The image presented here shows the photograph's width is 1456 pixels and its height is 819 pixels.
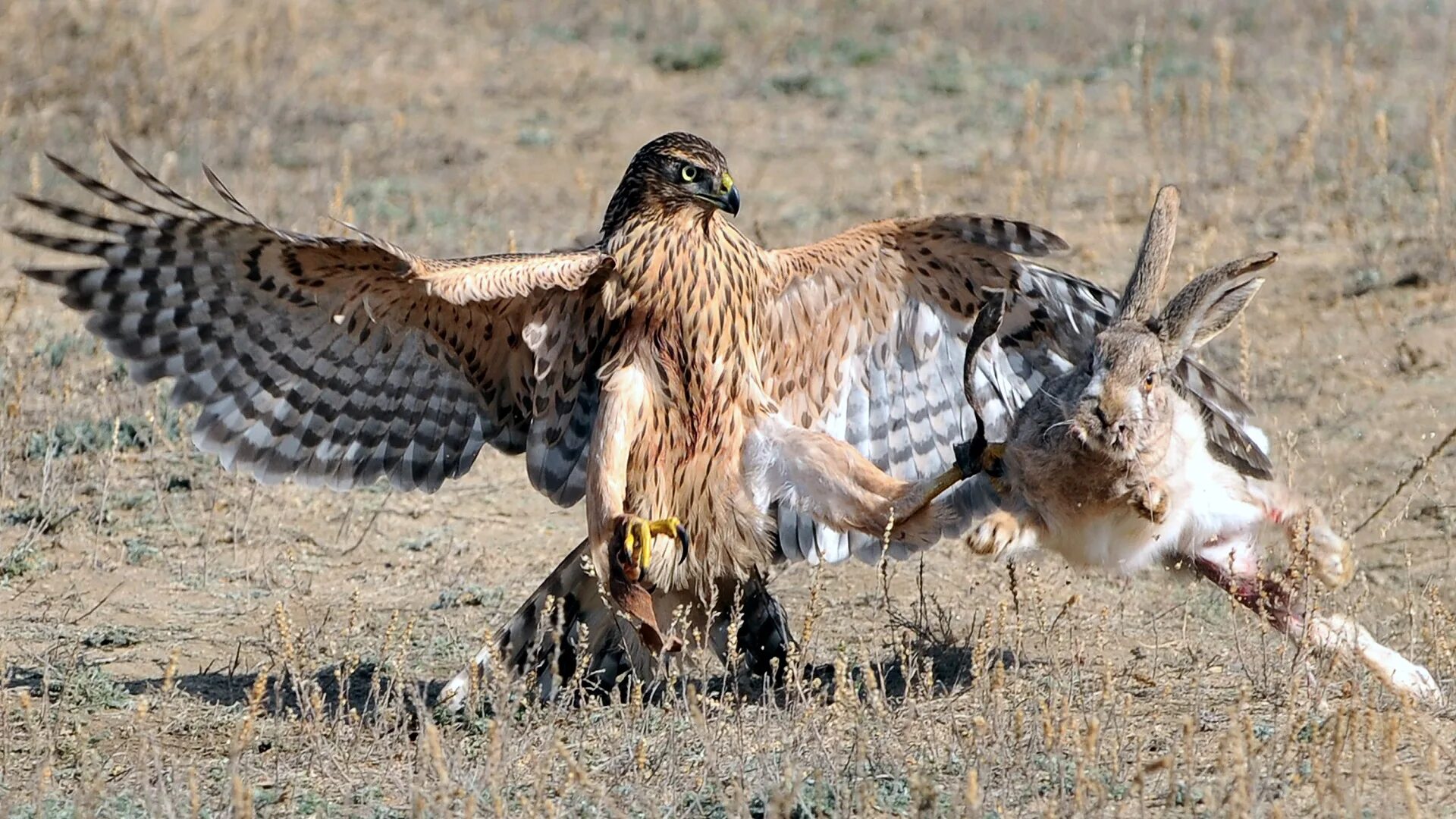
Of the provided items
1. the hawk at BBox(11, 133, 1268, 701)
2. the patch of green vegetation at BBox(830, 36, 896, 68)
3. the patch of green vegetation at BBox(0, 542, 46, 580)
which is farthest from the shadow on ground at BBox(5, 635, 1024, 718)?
the patch of green vegetation at BBox(830, 36, 896, 68)

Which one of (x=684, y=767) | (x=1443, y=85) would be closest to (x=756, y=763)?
(x=684, y=767)

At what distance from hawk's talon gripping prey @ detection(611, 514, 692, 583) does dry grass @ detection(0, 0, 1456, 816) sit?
15.8 inches

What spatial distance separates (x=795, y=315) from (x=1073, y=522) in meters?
1.43

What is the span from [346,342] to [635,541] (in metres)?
1.33

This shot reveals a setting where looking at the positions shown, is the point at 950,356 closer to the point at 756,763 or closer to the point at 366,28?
the point at 756,763

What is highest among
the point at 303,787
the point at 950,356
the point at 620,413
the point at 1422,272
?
the point at 1422,272

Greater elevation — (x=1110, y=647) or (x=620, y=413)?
(x=620, y=413)

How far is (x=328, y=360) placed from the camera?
618 centimetres

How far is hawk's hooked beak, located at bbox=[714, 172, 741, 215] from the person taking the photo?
6.02 metres

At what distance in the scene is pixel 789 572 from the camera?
738 centimetres

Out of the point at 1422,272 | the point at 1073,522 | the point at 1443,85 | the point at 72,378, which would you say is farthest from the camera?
the point at 1443,85

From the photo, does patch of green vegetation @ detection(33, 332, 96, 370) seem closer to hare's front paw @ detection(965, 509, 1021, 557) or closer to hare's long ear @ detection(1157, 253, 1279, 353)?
hare's front paw @ detection(965, 509, 1021, 557)

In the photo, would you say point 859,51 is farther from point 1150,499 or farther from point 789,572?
point 1150,499

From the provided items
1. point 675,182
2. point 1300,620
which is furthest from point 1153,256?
point 675,182
